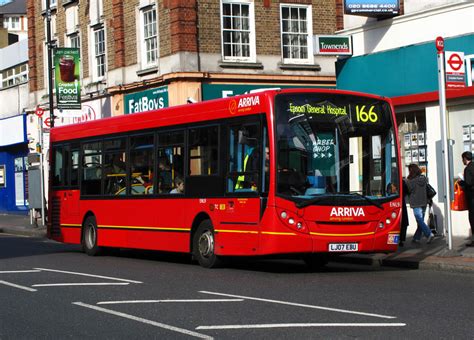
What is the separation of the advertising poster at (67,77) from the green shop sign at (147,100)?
233 centimetres

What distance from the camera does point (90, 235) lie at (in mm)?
20750

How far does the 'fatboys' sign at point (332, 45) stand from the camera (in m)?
23.0

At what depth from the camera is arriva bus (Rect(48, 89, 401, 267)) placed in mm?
14867

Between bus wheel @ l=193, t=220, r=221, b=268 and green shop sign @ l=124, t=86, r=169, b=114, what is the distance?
535 inches

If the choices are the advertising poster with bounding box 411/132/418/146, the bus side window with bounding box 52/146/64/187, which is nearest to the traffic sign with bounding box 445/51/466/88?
the advertising poster with bounding box 411/132/418/146

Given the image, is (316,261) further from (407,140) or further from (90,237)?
(407,140)

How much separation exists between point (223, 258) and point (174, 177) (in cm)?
196

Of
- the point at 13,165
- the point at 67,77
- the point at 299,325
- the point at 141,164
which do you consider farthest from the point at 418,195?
the point at 13,165

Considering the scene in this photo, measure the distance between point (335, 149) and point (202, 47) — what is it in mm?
15754

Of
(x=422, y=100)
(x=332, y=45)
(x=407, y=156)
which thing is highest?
(x=332, y=45)

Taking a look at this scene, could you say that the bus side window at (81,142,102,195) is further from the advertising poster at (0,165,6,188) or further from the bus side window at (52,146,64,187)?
the advertising poster at (0,165,6,188)

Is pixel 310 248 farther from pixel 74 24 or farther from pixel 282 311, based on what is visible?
pixel 74 24

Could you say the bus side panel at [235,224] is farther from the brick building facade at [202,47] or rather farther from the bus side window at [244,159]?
the brick building facade at [202,47]

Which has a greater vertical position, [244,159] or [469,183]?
[244,159]
